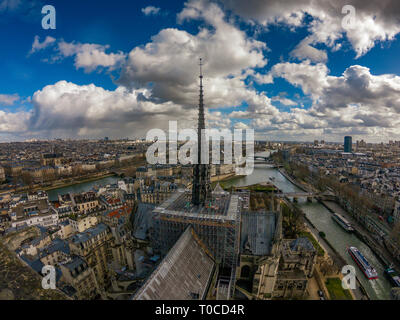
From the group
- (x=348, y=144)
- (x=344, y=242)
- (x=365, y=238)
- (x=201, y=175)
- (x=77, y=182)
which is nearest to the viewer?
(x=201, y=175)

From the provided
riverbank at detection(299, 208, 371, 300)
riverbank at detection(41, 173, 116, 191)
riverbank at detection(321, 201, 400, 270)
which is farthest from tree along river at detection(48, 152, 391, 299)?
riverbank at detection(41, 173, 116, 191)

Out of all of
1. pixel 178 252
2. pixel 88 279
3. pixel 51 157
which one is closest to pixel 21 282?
pixel 178 252

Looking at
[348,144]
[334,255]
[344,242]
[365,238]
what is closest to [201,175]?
[334,255]

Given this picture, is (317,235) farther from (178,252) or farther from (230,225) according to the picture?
(178,252)

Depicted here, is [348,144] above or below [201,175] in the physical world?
above

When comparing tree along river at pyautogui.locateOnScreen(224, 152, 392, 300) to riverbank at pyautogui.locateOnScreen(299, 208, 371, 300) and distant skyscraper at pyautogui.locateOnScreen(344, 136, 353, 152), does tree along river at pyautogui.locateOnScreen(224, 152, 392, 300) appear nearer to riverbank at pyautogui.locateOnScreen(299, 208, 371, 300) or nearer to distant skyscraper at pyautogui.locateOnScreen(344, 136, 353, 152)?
riverbank at pyautogui.locateOnScreen(299, 208, 371, 300)

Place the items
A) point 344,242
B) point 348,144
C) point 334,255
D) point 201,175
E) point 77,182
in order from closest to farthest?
point 201,175 → point 334,255 → point 344,242 → point 77,182 → point 348,144

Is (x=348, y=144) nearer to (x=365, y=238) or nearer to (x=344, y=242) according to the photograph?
(x=365, y=238)

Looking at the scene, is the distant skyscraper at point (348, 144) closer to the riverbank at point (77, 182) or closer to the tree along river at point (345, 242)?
the tree along river at point (345, 242)

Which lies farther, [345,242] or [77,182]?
[77,182]
